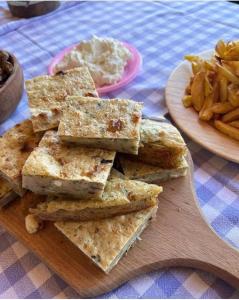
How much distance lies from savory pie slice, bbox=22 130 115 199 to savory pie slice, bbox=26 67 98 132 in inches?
4.6

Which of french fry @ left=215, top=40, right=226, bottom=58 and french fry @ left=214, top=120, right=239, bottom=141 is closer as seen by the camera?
french fry @ left=214, top=120, right=239, bottom=141

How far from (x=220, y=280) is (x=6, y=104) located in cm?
118

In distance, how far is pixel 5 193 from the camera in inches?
49.3

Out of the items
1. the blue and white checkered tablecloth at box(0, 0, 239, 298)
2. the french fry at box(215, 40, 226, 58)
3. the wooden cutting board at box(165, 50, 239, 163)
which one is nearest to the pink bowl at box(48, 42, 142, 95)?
the blue and white checkered tablecloth at box(0, 0, 239, 298)

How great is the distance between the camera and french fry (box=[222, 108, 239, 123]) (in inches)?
57.1

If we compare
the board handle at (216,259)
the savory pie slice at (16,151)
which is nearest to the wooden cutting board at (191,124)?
the board handle at (216,259)

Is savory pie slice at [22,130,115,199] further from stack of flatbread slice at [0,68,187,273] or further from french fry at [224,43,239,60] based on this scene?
french fry at [224,43,239,60]

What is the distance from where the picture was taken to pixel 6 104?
1598 millimetres

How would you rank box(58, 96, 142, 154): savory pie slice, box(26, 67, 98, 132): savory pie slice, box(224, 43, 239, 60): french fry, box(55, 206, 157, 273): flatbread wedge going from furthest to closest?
box(224, 43, 239, 60): french fry → box(26, 67, 98, 132): savory pie slice → box(58, 96, 142, 154): savory pie slice → box(55, 206, 157, 273): flatbread wedge

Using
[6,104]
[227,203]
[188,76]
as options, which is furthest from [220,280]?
[6,104]

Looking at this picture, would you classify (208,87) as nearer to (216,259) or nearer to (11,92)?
(216,259)

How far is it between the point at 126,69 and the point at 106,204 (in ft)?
3.64

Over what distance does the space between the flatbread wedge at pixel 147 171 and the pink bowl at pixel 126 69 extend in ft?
2.12

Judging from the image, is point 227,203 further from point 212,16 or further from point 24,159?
point 212,16
